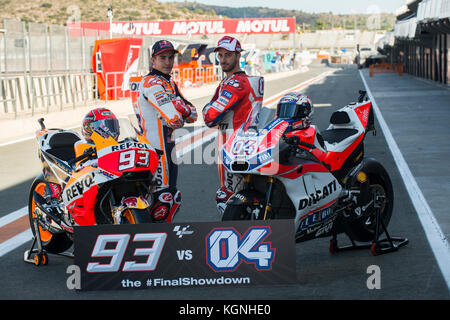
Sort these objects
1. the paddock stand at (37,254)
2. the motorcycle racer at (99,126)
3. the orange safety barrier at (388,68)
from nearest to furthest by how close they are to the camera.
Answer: the motorcycle racer at (99,126), the paddock stand at (37,254), the orange safety barrier at (388,68)

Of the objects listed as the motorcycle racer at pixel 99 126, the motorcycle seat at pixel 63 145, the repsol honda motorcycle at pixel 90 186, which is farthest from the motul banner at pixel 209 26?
the motorcycle racer at pixel 99 126

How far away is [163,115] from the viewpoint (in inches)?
272

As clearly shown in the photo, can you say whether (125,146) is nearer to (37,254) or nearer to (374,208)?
(37,254)

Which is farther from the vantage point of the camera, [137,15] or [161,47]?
[137,15]

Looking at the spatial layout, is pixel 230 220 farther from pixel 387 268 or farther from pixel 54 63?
pixel 54 63

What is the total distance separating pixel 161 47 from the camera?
7.01 meters

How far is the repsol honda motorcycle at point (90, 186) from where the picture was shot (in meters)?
5.90

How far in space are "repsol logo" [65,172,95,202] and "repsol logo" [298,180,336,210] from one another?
5.56 feet

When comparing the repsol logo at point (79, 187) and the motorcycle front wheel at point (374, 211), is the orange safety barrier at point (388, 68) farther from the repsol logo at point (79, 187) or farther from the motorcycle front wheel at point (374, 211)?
the repsol logo at point (79, 187)

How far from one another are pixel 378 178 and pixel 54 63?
62.9 feet

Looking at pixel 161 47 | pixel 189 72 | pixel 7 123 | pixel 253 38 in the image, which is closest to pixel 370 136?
pixel 7 123

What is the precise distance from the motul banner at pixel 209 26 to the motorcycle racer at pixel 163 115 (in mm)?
95733
